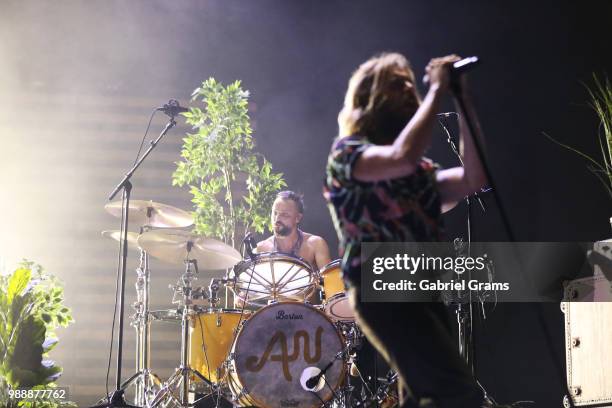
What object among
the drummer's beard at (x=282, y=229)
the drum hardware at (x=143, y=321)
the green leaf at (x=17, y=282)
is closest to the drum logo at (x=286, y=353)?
the drum hardware at (x=143, y=321)

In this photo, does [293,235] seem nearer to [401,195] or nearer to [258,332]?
[258,332]

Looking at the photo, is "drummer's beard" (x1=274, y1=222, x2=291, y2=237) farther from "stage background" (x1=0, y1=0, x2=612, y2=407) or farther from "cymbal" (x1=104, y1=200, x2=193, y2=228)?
"stage background" (x1=0, y1=0, x2=612, y2=407)

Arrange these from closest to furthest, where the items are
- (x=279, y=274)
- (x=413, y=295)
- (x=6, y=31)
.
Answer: (x=413, y=295), (x=279, y=274), (x=6, y=31)

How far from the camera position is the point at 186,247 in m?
4.55

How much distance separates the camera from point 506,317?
622 centimetres

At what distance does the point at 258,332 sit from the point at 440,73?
2718 millimetres

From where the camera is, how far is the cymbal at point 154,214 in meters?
4.99

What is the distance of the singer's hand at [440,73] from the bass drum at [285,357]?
8.63 feet

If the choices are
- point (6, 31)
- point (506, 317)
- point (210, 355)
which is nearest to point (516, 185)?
point (506, 317)

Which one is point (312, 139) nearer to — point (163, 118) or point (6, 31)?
point (163, 118)

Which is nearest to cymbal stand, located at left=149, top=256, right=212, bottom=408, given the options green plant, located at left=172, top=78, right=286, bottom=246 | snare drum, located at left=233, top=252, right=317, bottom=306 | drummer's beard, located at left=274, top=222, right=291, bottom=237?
snare drum, located at left=233, top=252, right=317, bottom=306

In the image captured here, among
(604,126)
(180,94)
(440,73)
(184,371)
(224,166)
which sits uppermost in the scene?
(180,94)

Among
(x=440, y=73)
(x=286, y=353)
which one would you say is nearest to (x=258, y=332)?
(x=286, y=353)

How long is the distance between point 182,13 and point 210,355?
401cm
